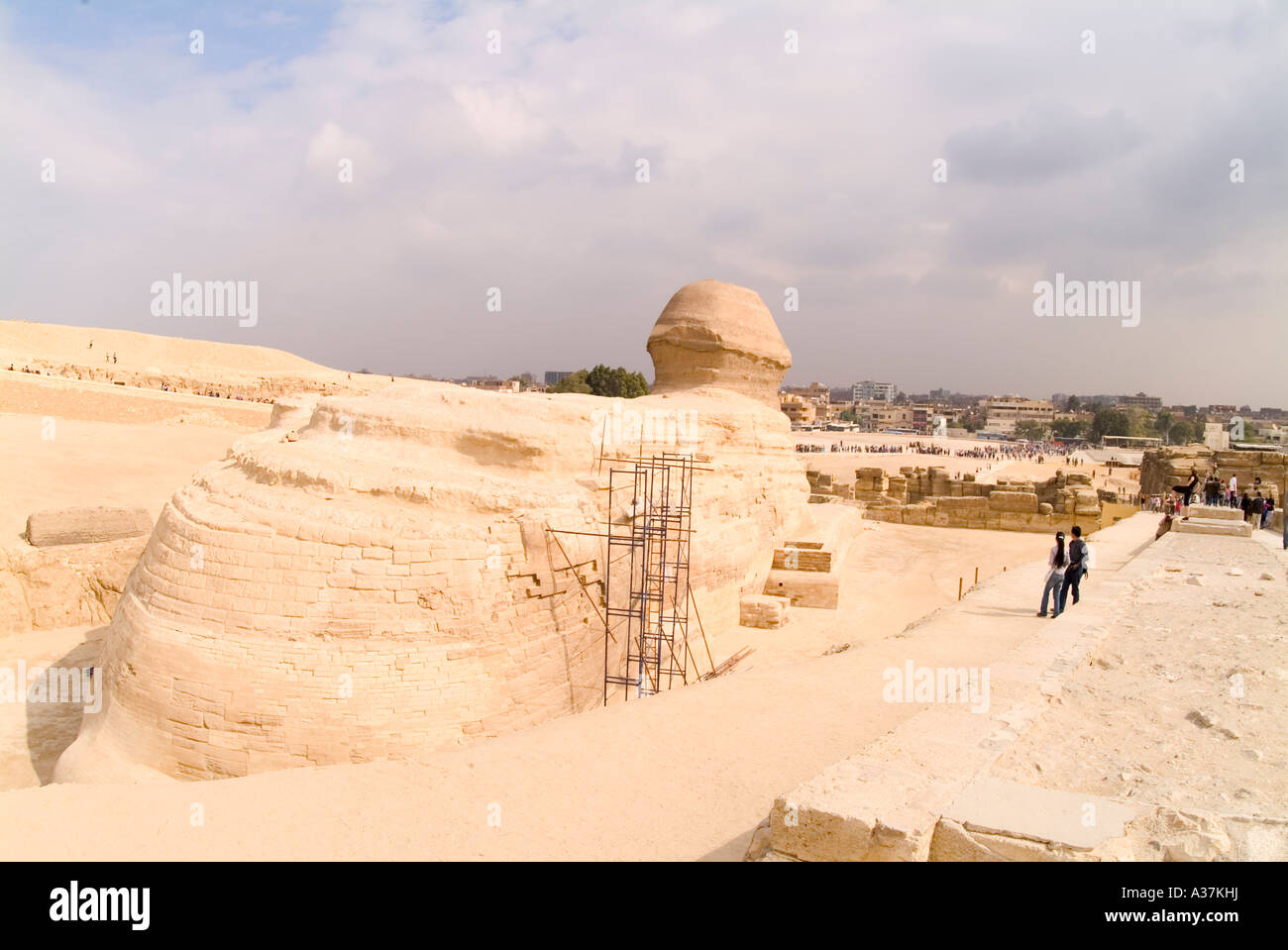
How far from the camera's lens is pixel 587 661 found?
25.7 ft

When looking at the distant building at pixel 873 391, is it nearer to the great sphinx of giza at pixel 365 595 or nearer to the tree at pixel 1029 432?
the tree at pixel 1029 432

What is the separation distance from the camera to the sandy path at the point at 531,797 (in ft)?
14.3

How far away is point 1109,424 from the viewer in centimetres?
7856

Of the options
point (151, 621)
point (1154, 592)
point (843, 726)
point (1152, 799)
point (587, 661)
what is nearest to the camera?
point (1152, 799)

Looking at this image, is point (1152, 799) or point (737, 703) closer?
point (1152, 799)

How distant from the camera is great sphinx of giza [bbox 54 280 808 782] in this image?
5.96 meters

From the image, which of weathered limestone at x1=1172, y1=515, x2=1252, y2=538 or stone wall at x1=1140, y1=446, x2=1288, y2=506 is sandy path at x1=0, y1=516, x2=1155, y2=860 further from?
stone wall at x1=1140, y1=446, x2=1288, y2=506

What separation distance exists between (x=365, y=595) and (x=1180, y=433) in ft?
296

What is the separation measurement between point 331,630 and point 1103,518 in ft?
79.0

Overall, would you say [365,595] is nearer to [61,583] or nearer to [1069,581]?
[1069,581]

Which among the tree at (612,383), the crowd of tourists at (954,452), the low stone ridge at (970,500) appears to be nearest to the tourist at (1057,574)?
the low stone ridge at (970,500)

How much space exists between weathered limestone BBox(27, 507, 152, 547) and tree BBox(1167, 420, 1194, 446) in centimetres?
8568

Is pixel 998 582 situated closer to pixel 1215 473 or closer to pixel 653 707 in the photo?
pixel 653 707

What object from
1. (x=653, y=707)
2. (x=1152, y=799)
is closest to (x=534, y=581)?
(x=653, y=707)
